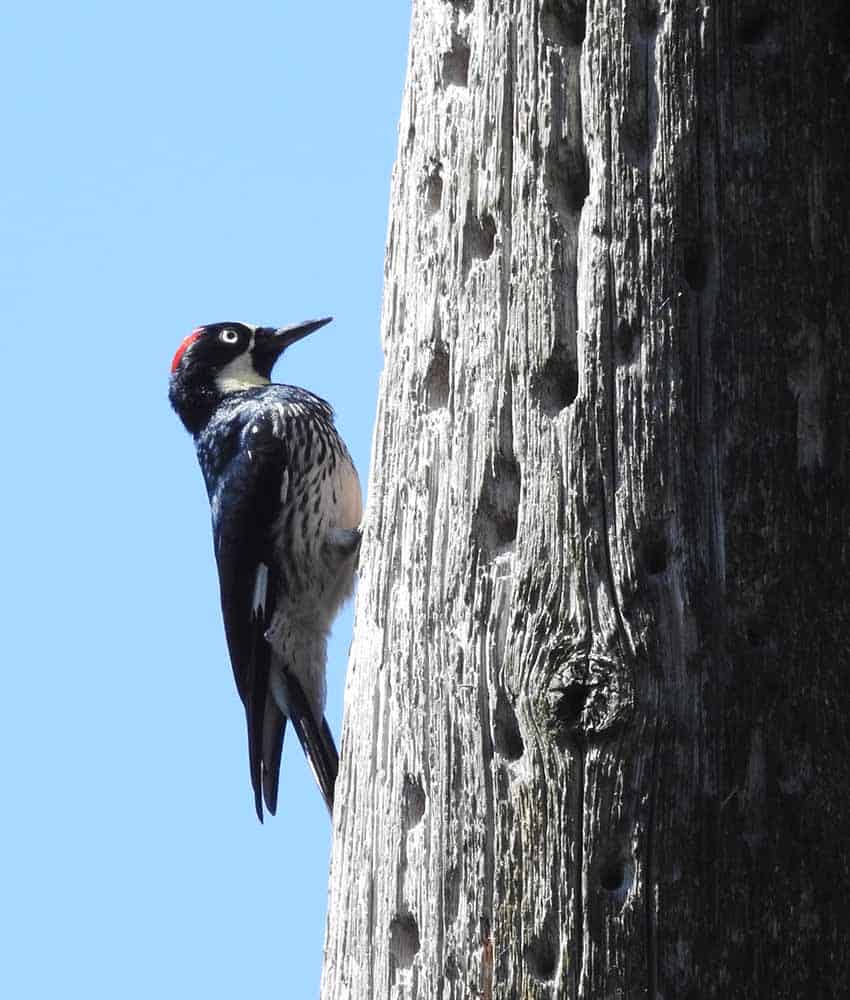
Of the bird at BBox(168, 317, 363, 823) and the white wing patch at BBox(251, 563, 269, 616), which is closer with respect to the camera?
the bird at BBox(168, 317, 363, 823)

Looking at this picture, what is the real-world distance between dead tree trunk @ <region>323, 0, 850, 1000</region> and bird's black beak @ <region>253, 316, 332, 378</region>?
331 centimetres

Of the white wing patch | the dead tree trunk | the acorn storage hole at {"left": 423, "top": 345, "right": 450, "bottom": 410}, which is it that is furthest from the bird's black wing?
the acorn storage hole at {"left": 423, "top": 345, "right": 450, "bottom": 410}

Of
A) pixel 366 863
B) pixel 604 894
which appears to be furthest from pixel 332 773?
pixel 604 894

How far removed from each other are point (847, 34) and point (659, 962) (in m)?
1.63

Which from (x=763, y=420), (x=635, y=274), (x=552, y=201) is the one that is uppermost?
(x=552, y=201)

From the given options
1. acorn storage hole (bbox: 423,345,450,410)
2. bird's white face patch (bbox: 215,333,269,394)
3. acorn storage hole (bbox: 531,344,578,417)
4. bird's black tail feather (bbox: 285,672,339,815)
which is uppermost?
bird's white face patch (bbox: 215,333,269,394)

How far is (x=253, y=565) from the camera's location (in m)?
5.32

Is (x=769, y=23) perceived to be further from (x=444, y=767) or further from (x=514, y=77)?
(x=444, y=767)

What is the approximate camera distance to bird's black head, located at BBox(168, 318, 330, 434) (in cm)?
598

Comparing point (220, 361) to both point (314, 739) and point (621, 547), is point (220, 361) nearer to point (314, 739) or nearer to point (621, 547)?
point (314, 739)

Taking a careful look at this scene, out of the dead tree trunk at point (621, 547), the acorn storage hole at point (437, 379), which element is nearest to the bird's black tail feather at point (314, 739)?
the dead tree trunk at point (621, 547)

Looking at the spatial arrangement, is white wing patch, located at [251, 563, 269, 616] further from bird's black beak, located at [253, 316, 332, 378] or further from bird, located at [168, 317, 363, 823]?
bird's black beak, located at [253, 316, 332, 378]

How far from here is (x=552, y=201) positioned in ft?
8.89

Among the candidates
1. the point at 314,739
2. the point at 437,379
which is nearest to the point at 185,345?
the point at 314,739
